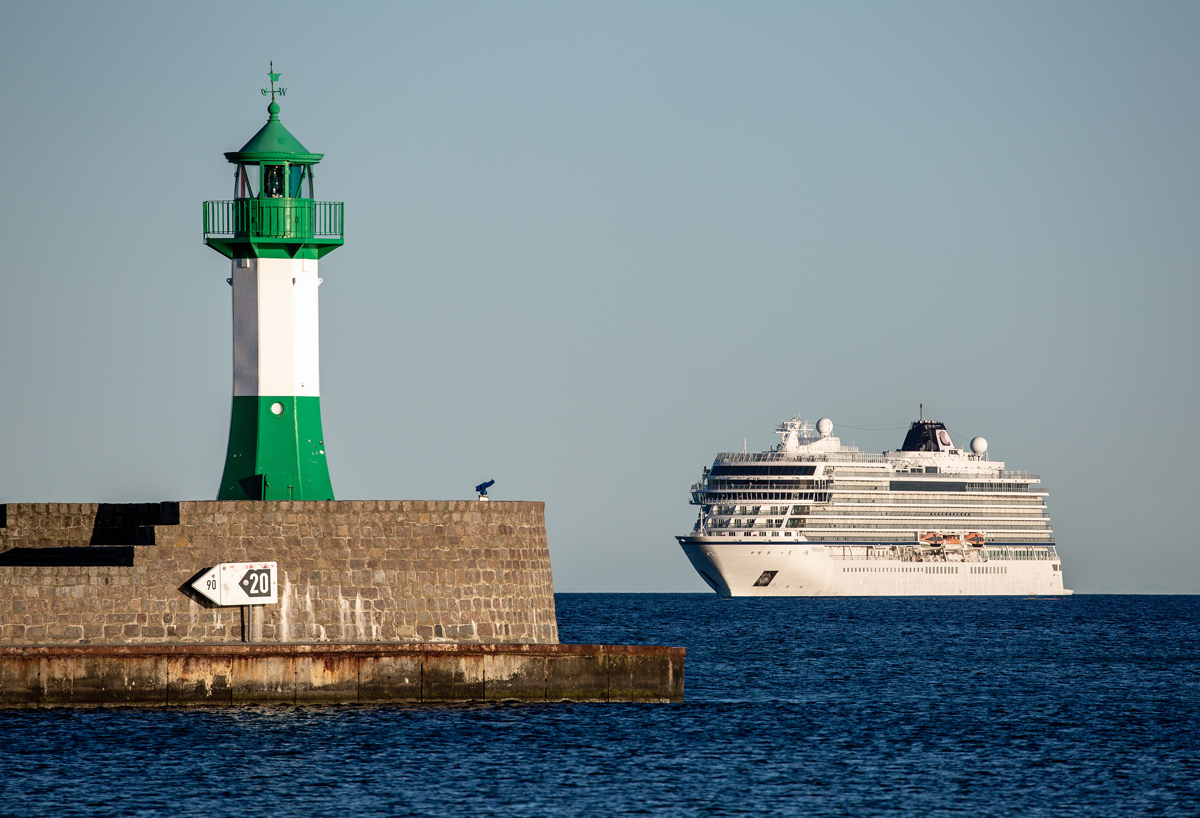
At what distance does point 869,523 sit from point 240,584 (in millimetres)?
72139

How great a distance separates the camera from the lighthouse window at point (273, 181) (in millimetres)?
28516

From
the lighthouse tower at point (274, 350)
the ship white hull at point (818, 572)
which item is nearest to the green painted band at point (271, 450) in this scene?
the lighthouse tower at point (274, 350)

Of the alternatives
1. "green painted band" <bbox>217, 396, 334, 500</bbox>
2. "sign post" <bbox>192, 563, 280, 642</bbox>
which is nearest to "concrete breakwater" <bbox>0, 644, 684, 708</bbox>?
"sign post" <bbox>192, 563, 280, 642</bbox>

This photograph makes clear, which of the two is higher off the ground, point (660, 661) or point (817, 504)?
point (817, 504)

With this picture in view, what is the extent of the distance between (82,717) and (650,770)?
24.3 feet

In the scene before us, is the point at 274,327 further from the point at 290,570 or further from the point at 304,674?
the point at 304,674

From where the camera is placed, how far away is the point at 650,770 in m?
23.5

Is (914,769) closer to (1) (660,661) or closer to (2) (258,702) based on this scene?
(1) (660,661)

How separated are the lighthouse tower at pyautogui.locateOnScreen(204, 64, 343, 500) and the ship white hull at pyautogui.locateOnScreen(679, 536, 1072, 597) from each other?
6374cm

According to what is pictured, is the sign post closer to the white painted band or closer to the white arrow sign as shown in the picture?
the white arrow sign

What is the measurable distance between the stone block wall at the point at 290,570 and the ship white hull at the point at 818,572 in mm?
63455

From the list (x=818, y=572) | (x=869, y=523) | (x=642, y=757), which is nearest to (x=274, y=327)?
(x=642, y=757)

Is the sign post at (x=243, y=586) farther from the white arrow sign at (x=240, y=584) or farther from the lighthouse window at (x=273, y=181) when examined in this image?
the lighthouse window at (x=273, y=181)

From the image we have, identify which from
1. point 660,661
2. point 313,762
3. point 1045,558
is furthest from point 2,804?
point 1045,558
